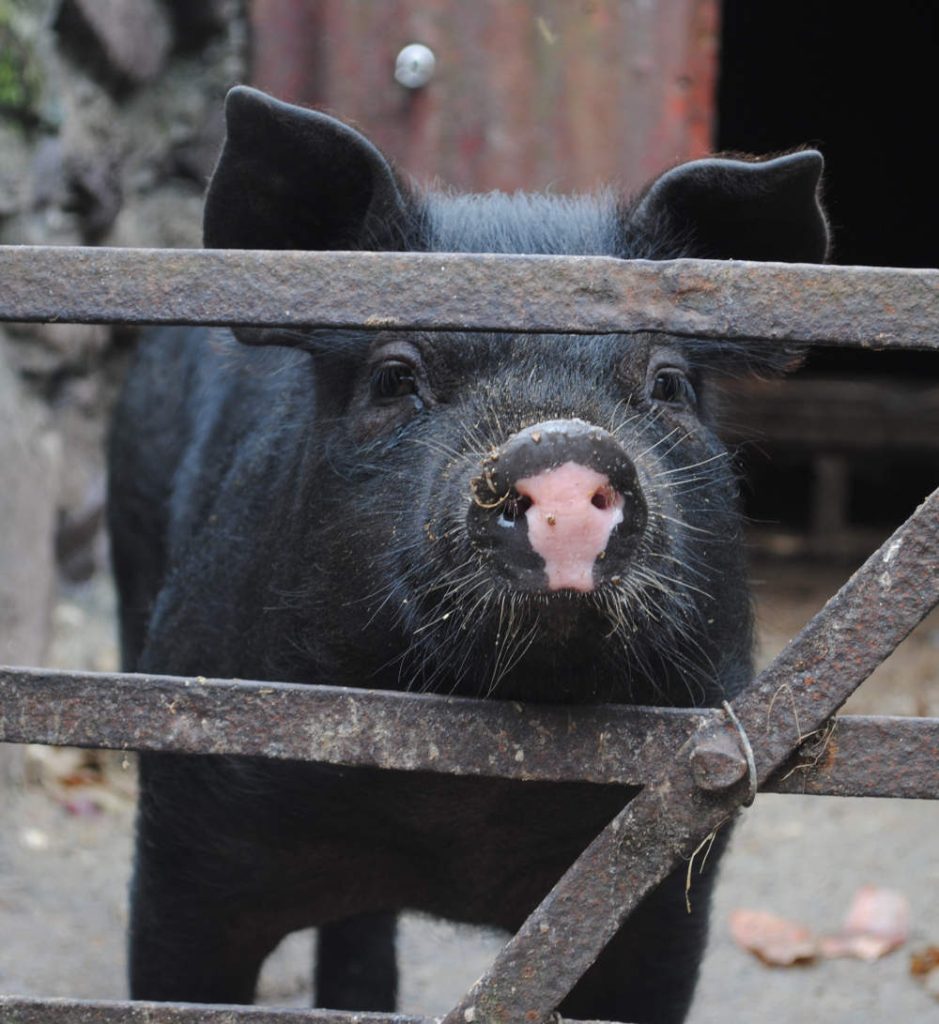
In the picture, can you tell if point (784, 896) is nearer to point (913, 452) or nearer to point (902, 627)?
point (902, 627)

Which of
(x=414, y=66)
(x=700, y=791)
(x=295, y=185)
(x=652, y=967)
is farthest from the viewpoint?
(x=414, y=66)

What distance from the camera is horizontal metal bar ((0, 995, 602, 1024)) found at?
198 cm

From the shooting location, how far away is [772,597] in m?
7.59

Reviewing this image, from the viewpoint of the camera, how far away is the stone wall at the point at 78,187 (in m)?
4.21

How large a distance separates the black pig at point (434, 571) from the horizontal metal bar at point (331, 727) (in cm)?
8

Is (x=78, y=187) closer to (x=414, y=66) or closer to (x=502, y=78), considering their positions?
(x=414, y=66)

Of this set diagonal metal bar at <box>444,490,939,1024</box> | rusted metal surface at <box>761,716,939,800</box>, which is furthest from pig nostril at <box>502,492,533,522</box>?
rusted metal surface at <box>761,716,939,800</box>

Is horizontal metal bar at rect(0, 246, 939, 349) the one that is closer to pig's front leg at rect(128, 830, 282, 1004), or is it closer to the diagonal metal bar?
the diagonal metal bar

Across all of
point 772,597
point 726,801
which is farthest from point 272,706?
point 772,597

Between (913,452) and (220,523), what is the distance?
20.6 ft

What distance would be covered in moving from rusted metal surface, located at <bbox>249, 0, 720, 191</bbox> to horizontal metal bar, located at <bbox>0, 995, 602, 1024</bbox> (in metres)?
→ 3.26

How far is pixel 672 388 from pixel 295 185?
2.33 ft

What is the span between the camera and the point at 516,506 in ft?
5.91

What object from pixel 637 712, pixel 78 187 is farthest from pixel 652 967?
pixel 78 187
